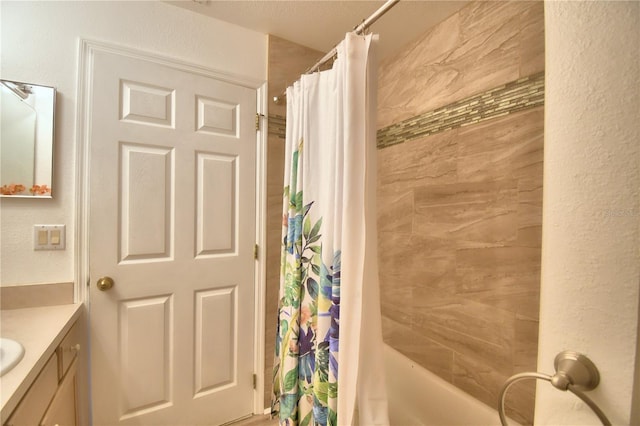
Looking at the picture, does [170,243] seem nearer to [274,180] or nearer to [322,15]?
[274,180]

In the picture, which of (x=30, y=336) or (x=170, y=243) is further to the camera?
(x=170, y=243)

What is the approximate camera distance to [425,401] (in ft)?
4.50

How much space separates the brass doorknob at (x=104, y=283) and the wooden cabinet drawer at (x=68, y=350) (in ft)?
0.59

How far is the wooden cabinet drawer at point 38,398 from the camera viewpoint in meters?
0.65

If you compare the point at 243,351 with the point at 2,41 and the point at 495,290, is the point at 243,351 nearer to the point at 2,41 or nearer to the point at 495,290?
the point at 495,290

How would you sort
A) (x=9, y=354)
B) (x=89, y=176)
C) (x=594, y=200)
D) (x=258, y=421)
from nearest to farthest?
(x=594, y=200) < (x=9, y=354) < (x=89, y=176) < (x=258, y=421)

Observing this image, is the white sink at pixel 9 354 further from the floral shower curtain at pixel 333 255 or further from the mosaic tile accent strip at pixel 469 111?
the mosaic tile accent strip at pixel 469 111

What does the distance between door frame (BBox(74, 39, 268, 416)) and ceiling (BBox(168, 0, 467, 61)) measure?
313mm

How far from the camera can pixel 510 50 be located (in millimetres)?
1147

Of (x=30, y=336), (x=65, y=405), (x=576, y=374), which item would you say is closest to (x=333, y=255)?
(x=576, y=374)

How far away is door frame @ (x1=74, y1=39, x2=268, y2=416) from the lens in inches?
48.4

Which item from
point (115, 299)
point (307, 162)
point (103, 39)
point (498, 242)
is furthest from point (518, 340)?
point (103, 39)

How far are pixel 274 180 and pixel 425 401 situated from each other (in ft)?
5.00

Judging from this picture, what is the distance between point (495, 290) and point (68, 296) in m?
2.01
